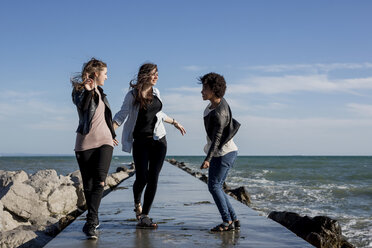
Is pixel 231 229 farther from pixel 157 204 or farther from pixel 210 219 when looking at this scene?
pixel 157 204

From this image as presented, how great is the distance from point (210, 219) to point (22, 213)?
11.2 feet

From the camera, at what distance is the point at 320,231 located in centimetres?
620

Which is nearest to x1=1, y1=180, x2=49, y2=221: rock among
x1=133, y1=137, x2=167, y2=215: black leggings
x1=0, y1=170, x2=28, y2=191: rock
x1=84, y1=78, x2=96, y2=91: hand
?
x1=0, y1=170, x2=28, y2=191: rock

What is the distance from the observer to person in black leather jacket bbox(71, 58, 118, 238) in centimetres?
420

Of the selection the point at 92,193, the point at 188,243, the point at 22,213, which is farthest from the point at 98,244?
the point at 22,213

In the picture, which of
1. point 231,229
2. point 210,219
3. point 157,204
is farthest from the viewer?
point 157,204

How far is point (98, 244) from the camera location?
4.09 metres

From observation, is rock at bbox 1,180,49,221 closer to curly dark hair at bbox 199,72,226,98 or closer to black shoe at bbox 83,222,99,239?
black shoe at bbox 83,222,99,239

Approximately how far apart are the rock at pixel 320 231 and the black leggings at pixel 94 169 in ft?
9.80

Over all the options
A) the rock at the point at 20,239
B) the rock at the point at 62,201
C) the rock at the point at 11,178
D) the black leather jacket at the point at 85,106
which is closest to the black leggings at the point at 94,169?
the black leather jacket at the point at 85,106

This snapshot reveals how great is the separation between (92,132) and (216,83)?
132 centimetres

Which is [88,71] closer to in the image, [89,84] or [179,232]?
[89,84]

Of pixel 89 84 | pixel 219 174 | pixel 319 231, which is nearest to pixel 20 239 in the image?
pixel 89 84

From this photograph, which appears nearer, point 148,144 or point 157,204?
point 148,144
